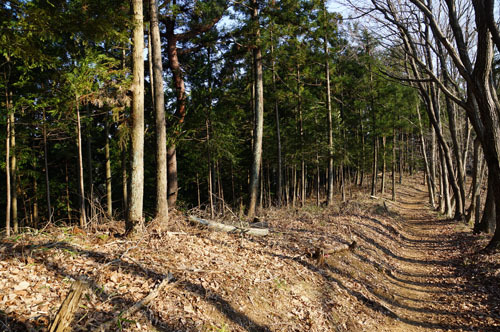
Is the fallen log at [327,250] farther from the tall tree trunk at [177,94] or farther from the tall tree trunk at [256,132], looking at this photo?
the tall tree trunk at [177,94]

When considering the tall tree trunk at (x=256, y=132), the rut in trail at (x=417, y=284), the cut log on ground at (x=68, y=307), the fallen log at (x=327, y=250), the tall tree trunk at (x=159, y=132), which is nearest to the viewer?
the cut log on ground at (x=68, y=307)

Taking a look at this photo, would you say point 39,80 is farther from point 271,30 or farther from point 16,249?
point 16,249

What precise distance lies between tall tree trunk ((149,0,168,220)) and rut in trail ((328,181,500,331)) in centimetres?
404

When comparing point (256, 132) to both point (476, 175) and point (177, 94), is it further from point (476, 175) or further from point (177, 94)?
point (476, 175)

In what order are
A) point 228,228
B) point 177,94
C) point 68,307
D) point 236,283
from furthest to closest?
1. point 177,94
2. point 228,228
3. point 236,283
4. point 68,307

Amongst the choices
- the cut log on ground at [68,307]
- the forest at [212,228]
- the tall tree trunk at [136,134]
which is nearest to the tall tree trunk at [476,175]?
the forest at [212,228]

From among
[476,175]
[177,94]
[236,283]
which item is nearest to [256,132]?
[177,94]

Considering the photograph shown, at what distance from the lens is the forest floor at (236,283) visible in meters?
3.43

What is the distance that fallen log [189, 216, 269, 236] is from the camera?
6.66 meters

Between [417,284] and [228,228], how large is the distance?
16.1 ft

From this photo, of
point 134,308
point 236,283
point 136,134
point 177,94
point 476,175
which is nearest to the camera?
point 134,308

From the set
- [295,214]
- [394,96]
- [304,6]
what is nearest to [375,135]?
[394,96]

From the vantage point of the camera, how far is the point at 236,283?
15.4ft

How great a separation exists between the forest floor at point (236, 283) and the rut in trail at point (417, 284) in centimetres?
3
